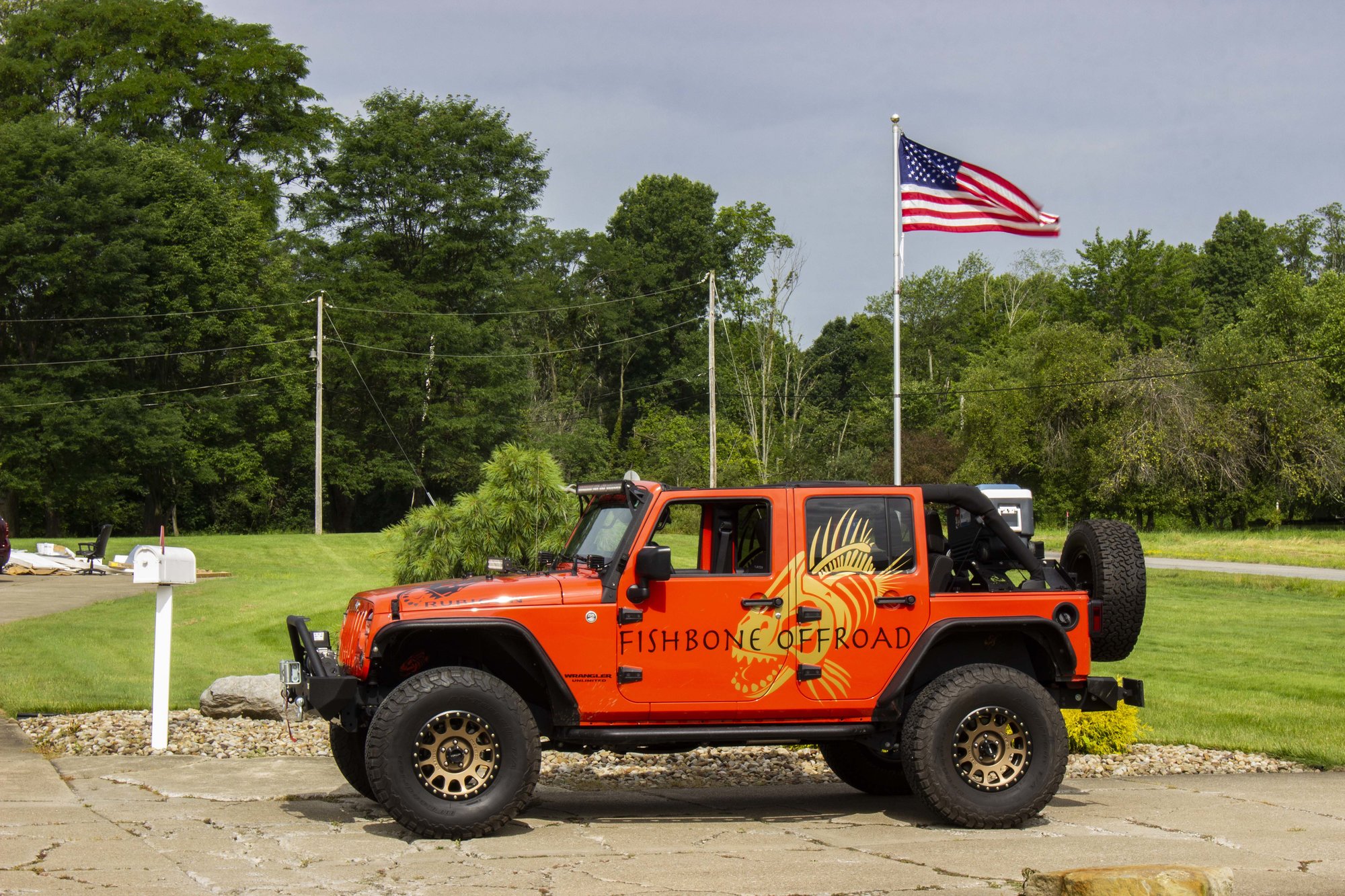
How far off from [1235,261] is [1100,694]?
91.5 m

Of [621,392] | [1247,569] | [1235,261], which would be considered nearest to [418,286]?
[621,392]

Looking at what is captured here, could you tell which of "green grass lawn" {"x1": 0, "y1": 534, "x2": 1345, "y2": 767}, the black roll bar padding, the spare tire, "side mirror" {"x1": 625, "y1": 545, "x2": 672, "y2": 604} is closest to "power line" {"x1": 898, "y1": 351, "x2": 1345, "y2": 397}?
"green grass lawn" {"x1": 0, "y1": 534, "x2": 1345, "y2": 767}

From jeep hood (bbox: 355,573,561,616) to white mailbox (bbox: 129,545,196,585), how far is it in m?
Result: 2.82

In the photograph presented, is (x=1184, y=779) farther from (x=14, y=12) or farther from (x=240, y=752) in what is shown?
(x=14, y=12)

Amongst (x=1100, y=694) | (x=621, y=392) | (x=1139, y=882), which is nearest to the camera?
(x=1139, y=882)

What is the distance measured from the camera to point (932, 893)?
5863mm

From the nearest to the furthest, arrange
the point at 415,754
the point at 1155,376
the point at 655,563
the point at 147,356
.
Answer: the point at 415,754 < the point at 655,563 < the point at 147,356 < the point at 1155,376

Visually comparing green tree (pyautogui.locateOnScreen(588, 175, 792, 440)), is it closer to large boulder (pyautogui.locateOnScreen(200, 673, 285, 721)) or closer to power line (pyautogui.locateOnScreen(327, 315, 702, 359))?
power line (pyautogui.locateOnScreen(327, 315, 702, 359))

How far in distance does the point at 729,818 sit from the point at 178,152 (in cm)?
4860

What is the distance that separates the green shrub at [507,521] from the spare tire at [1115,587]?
808 centimetres

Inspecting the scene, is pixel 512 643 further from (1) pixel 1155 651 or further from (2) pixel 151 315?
(2) pixel 151 315

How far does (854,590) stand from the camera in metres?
7.47

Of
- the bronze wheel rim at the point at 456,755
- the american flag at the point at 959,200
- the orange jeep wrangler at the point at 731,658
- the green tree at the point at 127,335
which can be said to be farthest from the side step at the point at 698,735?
the green tree at the point at 127,335

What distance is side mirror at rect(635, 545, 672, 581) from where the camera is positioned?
22.9 ft
